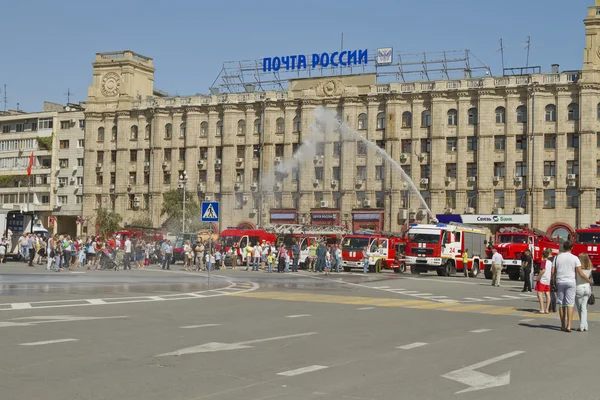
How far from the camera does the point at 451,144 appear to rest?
7269 cm

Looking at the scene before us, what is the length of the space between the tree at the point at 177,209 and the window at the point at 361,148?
1683 centimetres

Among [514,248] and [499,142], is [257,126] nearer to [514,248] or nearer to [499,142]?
[499,142]

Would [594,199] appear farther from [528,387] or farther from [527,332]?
[528,387]

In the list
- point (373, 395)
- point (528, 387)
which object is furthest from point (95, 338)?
point (528, 387)

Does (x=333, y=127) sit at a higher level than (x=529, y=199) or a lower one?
higher

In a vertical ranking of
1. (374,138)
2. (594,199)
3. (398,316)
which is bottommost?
(398,316)

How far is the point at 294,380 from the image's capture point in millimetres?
9523

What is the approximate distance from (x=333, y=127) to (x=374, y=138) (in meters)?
4.64

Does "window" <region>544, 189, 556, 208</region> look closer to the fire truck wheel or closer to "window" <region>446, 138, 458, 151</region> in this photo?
"window" <region>446, 138, 458, 151</region>

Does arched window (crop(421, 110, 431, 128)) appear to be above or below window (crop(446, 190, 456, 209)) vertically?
above

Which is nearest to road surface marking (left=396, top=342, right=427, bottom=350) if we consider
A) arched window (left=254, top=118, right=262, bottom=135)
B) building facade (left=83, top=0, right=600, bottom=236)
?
building facade (left=83, top=0, right=600, bottom=236)

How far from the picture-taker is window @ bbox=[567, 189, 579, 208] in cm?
6737

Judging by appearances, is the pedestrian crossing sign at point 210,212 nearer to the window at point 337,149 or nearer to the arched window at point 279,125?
the window at point 337,149

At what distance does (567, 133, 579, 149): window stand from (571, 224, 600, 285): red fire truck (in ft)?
97.0
